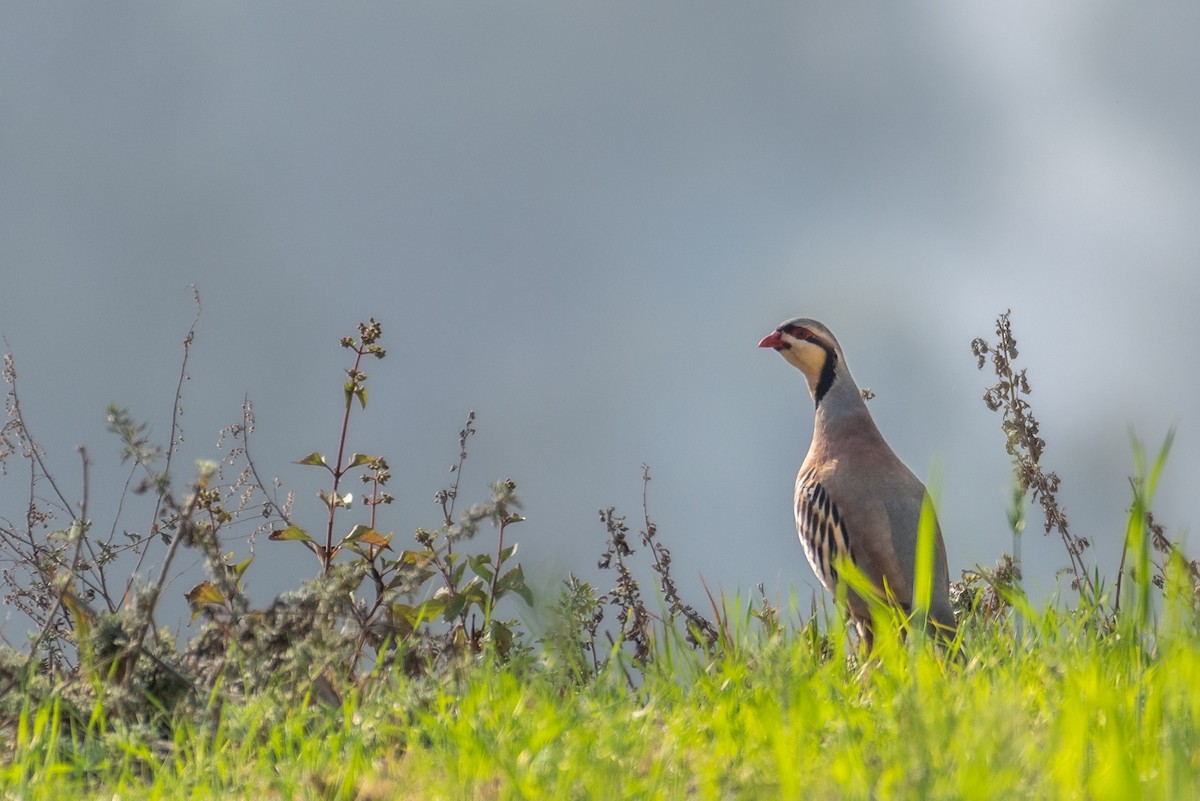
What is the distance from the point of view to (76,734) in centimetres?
384

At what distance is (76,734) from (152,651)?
31 centimetres

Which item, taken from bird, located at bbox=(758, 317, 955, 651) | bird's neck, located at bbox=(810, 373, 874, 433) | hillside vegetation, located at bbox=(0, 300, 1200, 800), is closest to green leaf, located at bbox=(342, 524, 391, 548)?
hillside vegetation, located at bbox=(0, 300, 1200, 800)

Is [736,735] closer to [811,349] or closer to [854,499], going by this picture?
[854,499]

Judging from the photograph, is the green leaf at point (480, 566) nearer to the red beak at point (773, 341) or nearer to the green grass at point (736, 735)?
the green grass at point (736, 735)

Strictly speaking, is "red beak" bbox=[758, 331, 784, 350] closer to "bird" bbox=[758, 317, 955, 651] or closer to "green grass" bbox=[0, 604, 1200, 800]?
"bird" bbox=[758, 317, 955, 651]

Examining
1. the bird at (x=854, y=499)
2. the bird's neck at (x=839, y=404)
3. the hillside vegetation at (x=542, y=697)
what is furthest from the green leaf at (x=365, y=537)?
the bird's neck at (x=839, y=404)

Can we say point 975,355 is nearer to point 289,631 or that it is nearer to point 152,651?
point 289,631

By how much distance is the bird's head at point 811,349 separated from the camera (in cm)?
609

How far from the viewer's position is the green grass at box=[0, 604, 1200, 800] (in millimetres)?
2395

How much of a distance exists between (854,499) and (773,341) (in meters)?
1.21

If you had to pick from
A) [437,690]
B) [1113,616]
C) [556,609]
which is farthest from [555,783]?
[1113,616]

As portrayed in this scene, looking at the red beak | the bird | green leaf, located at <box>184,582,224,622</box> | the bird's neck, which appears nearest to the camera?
green leaf, located at <box>184,582,224,622</box>

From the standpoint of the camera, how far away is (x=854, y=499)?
5398mm

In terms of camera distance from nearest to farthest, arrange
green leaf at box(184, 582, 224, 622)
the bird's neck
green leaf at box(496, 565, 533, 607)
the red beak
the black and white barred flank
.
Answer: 1. green leaf at box(184, 582, 224, 622)
2. green leaf at box(496, 565, 533, 607)
3. the black and white barred flank
4. the bird's neck
5. the red beak
